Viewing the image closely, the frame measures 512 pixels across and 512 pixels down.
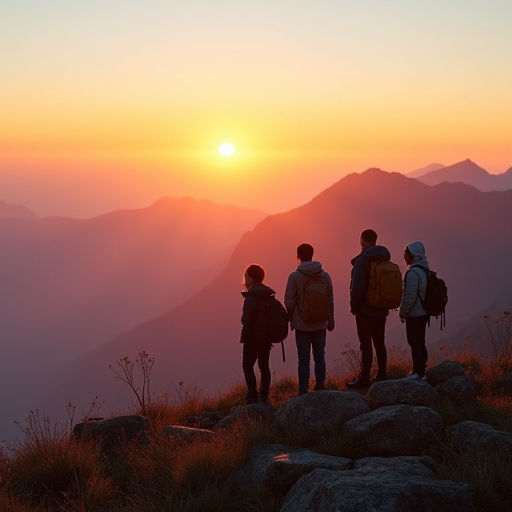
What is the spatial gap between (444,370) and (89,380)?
19055 centimetres

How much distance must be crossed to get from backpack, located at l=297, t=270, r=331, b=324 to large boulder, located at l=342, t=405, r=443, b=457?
7.79ft

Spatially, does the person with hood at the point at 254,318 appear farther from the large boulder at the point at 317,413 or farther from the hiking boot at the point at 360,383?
the large boulder at the point at 317,413

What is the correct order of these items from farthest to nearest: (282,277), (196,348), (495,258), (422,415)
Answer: (282,277) < (196,348) < (495,258) < (422,415)

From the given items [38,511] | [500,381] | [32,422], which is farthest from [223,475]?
[500,381]

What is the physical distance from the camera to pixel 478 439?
6.31 meters

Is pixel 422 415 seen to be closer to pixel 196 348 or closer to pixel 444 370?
pixel 444 370

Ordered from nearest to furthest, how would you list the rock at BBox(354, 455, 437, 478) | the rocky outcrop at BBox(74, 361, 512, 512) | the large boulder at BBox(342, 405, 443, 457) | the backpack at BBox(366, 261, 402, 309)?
the rocky outcrop at BBox(74, 361, 512, 512) → the rock at BBox(354, 455, 437, 478) → the large boulder at BBox(342, 405, 443, 457) → the backpack at BBox(366, 261, 402, 309)

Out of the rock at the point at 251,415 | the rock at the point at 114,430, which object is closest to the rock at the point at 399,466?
the rock at the point at 251,415

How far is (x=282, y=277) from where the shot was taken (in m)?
189

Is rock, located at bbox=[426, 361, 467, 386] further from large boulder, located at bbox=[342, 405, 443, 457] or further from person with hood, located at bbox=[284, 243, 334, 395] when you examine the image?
large boulder, located at bbox=[342, 405, 443, 457]

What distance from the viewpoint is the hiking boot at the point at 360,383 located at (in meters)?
9.69

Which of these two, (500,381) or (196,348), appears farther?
(196,348)

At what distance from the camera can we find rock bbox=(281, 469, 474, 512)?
4379 millimetres

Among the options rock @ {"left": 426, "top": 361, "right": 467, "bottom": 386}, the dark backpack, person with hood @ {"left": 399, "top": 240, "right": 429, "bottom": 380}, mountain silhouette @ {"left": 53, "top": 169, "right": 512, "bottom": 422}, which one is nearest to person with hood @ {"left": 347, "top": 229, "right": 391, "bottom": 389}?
person with hood @ {"left": 399, "top": 240, "right": 429, "bottom": 380}
